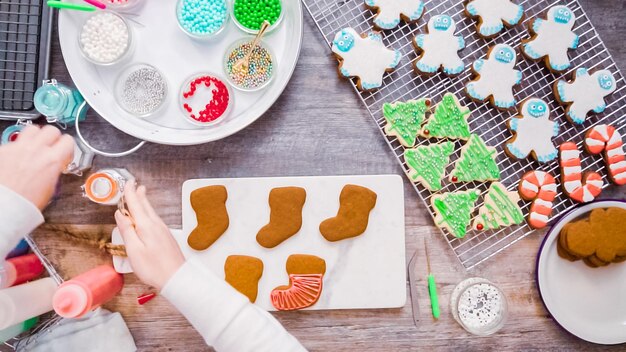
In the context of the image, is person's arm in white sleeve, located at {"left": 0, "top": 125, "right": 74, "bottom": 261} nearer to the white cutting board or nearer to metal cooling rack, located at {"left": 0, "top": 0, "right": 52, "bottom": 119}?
metal cooling rack, located at {"left": 0, "top": 0, "right": 52, "bottom": 119}

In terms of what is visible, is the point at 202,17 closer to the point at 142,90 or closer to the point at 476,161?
the point at 142,90

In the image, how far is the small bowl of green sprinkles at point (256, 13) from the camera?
1.45 metres

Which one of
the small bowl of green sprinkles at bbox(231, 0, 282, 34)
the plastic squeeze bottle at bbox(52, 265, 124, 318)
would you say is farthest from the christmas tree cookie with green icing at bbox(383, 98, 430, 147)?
the plastic squeeze bottle at bbox(52, 265, 124, 318)

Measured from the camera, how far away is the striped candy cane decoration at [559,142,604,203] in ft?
4.82

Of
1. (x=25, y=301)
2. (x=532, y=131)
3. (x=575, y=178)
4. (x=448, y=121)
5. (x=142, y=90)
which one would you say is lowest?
(x=575, y=178)

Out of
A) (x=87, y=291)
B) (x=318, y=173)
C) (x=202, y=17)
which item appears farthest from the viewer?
(x=318, y=173)

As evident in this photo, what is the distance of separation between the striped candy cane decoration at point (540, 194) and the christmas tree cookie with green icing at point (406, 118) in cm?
32

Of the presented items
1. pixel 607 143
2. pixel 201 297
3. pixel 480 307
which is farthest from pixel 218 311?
pixel 607 143

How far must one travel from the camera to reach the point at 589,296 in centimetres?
152

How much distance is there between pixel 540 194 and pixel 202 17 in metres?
1.00

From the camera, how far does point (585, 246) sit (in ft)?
4.70

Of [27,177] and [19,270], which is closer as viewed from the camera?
[27,177]

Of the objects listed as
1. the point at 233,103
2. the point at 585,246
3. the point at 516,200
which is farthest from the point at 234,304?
the point at 585,246

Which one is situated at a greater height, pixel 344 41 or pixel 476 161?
pixel 344 41
